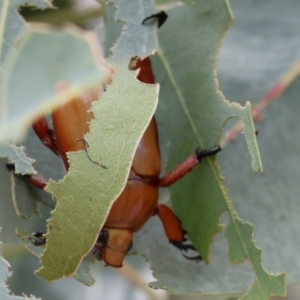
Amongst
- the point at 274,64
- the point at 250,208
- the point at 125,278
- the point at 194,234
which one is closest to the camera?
the point at 194,234

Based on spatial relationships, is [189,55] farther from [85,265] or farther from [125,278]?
[125,278]

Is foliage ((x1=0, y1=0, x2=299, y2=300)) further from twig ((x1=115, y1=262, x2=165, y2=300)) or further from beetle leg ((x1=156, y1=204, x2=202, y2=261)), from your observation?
twig ((x1=115, y1=262, x2=165, y2=300))

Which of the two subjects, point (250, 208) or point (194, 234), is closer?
point (194, 234)

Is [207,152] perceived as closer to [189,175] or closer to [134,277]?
[189,175]

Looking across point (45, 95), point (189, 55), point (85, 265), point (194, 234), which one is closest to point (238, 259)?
point (194, 234)

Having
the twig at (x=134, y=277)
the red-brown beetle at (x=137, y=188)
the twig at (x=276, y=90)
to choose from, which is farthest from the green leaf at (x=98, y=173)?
the twig at (x=134, y=277)

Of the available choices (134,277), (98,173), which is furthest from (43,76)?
(134,277)

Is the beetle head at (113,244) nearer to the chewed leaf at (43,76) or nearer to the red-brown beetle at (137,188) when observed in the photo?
the red-brown beetle at (137,188)
